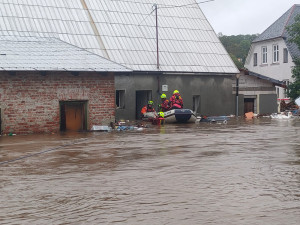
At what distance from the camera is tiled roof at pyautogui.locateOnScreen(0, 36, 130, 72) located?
21734 mm

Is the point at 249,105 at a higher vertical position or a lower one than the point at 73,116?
higher

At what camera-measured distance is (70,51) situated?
24391mm

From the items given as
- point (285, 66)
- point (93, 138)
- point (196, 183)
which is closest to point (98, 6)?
point (93, 138)

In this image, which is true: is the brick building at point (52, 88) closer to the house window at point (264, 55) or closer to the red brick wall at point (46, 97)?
the red brick wall at point (46, 97)

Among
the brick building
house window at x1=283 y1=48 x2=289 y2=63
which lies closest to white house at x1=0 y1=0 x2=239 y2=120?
the brick building

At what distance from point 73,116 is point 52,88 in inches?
75.3

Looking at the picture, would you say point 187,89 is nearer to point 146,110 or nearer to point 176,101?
point 146,110

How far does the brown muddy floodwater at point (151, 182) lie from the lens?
758cm

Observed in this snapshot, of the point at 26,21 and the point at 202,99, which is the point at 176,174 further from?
the point at 202,99

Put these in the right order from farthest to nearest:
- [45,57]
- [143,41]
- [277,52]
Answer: [277,52] → [143,41] → [45,57]

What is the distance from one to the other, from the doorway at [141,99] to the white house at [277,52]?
51.8 ft

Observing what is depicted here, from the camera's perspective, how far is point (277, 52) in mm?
46344

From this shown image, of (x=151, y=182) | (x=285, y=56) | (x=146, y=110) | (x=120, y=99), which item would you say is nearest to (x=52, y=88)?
(x=120, y=99)

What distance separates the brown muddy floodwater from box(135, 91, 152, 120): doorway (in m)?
13.2
